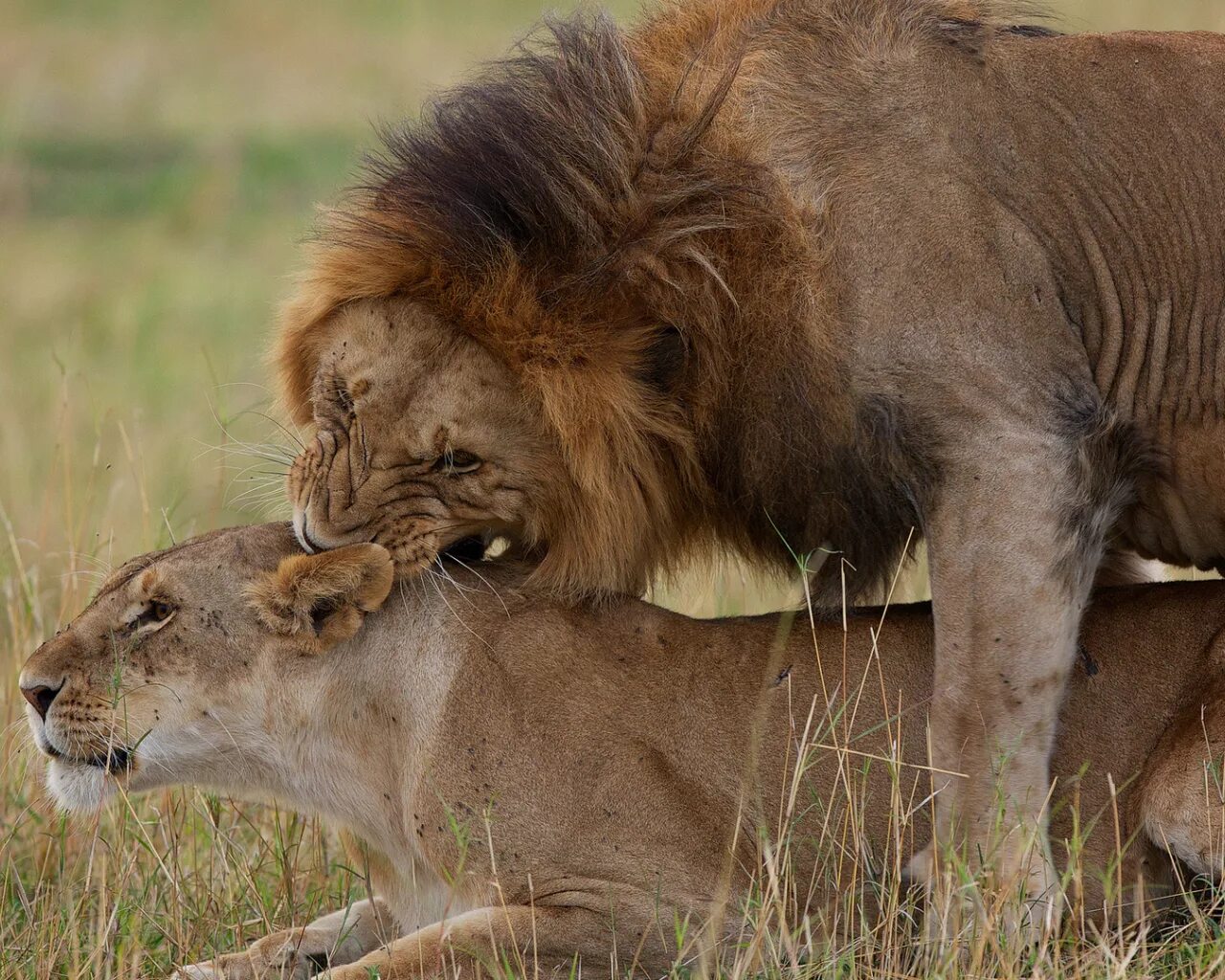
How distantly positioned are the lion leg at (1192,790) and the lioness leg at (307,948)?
1569 millimetres

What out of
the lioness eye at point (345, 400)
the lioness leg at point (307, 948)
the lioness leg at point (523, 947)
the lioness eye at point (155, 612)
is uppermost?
the lioness eye at point (345, 400)

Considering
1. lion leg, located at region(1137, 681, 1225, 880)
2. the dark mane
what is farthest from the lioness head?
lion leg, located at region(1137, 681, 1225, 880)

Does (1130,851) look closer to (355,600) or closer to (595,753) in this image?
(595,753)

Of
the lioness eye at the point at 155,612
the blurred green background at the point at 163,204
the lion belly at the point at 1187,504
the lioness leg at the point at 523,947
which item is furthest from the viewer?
the blurred green background at the point at 163,204

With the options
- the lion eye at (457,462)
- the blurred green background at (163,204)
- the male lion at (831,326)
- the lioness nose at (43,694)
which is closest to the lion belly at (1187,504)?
the male lion at (831,326)

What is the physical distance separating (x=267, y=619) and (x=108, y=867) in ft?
2.79

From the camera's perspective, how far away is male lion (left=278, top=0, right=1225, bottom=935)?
133 inches

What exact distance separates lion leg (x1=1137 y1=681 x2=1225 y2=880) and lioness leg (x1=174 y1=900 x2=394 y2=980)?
1.57 meters

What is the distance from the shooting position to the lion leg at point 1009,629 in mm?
3334

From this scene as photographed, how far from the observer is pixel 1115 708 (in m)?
3.60

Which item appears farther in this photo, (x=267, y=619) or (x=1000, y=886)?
(x=267, y=619)

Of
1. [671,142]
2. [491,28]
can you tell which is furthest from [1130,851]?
[491,28]

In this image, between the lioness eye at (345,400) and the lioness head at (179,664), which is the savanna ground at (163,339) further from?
the lioness eye at (345,400)

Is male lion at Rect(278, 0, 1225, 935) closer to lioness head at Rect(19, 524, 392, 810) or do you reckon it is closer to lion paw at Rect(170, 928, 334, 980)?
lioness head at Rect(19, 524, 392, 810)
